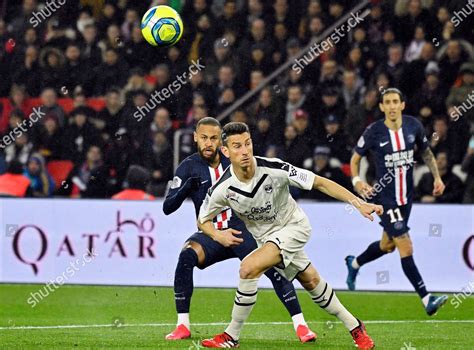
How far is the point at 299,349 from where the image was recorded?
7.90 metres

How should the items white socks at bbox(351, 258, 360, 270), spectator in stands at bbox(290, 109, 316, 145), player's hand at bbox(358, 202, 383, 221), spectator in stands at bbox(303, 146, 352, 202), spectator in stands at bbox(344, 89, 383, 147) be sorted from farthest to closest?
spectator in stands at bbox(344, 89, 383, 147) → spectator in stands at bbox(290, 109, 316, 145) → spectator in stands at bbox(303, 146, 352, 202) → white socks at bbox(351, 258, 360, 270) → player's hand at bbox(358, 202, 383, 221)

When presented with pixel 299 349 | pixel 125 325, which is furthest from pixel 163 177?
pixel 299 349

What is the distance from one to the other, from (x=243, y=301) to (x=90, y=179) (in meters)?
7.40

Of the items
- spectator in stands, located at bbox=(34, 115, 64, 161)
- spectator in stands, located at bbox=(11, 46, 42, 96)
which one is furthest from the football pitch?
spectator in stands, located at bbox=(11, 46, 42, 96)

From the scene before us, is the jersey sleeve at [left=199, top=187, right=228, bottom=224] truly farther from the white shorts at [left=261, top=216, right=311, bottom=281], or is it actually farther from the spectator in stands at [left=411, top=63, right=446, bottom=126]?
the spectator in stands at [left=411, top=63, right=446, bottom=126]

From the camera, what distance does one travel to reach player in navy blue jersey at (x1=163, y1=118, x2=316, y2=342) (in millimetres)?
8656

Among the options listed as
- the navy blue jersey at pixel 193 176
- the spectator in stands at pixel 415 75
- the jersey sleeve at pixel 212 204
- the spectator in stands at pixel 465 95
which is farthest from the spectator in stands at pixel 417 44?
the jersey sleeve at pixel 212 204

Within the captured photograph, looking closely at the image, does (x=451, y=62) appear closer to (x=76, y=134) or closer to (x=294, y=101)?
(x=294, y=101)

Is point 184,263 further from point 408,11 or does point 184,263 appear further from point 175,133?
point 408,11

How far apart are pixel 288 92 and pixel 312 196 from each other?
1.64 metres

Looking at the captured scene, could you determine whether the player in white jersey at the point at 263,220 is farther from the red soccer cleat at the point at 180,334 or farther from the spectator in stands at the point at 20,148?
the spectator in stands at the point at 20,148

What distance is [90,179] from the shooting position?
48.8 feet

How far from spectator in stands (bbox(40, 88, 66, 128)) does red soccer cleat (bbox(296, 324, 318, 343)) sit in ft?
26.5

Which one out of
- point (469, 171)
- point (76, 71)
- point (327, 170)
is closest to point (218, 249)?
point (327, 170)
